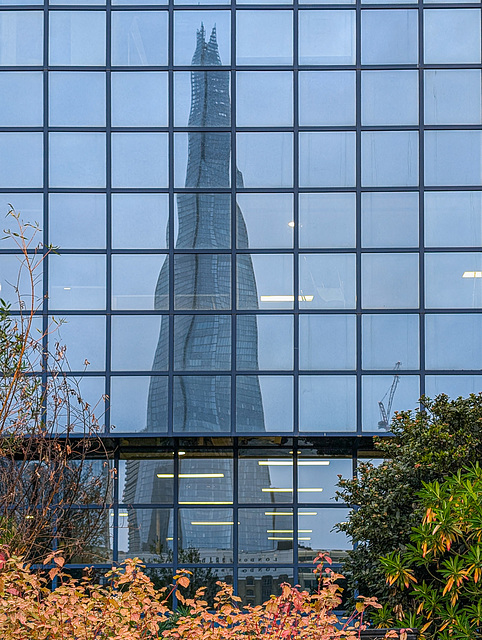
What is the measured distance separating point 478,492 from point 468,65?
9.37 metres

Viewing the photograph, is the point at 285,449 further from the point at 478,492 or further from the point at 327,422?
the point at 478,492

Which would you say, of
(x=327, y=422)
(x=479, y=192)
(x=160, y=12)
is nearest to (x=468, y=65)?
(x=479, y=192)

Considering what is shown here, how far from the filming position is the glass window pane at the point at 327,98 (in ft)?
47.0

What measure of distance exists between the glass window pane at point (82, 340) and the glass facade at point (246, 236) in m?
0.04

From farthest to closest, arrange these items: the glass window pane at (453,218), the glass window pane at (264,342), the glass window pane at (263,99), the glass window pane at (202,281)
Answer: the glass window pane at (263,99), the glass window pane at (453,218), the glass window pane at (202,281), the glass window pane at (264,342)

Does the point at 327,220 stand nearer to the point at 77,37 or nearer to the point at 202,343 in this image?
the point at 202,343

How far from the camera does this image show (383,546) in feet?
30.7

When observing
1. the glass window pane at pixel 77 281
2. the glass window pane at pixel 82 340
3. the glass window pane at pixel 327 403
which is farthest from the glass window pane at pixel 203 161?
the glass window pane at pixel 327 403

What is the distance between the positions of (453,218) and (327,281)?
267cm

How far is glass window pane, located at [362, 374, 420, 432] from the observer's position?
44.9 ft

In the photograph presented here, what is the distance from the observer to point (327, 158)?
14.3 meters

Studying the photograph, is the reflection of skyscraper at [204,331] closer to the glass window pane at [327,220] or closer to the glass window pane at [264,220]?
the glass window pane at [264,220]

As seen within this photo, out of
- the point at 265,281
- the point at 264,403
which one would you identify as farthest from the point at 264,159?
the point at 264,403

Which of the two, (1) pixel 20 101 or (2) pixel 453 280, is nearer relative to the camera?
(2) pixel 453 280
